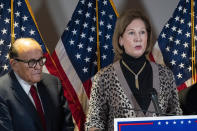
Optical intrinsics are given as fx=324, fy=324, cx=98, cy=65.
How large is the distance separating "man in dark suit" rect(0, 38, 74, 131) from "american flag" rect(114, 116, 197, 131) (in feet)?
3.01

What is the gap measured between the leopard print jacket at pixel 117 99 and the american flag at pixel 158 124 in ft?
2.14

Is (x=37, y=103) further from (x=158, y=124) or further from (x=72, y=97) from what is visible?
(x=158, y=124)

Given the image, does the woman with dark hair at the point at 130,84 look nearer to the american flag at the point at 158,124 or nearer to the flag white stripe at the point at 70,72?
the american flag at the point at 158,124

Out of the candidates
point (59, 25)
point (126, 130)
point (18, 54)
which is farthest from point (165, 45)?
point (126, 130)

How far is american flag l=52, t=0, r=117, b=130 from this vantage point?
2715mm

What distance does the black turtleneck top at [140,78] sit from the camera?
1799mm

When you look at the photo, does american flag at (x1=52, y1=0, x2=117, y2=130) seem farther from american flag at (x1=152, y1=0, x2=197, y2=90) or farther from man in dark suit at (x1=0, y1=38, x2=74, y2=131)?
man in dark suit at (x1=0, y1=38, x2=74, y2=131)

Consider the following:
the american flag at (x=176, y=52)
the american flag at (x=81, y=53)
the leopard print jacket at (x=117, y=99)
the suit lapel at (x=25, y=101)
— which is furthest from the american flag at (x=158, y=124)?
the american flag at (x=176, y=52)

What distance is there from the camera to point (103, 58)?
274 centimetres

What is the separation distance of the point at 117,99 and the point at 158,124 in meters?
0.70

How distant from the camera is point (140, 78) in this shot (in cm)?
186

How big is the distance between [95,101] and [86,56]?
967 millimetres

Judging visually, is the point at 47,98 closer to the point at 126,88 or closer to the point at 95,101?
the point at 95,101

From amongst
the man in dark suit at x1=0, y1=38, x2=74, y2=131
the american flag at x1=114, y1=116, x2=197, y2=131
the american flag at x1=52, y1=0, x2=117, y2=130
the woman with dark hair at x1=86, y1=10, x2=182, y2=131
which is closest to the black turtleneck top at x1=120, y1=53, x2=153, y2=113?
the woman with dark hair at x1=86, y1=10, x2=182, y2=131
